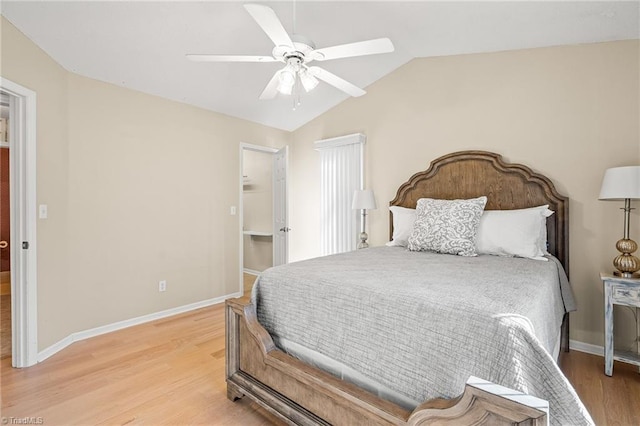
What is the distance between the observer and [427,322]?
125 centimetres

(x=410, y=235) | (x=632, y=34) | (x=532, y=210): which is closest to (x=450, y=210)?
(x=410, y=235)

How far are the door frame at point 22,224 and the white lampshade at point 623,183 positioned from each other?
13.6ft

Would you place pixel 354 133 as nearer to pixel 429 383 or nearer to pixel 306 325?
pixel 306 325

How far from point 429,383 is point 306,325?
2.16 ft

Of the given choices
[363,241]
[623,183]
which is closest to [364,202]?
[363,241]

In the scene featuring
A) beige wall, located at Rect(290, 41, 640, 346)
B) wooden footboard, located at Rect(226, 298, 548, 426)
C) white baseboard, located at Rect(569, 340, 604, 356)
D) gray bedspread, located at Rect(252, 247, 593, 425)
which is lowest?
white baseboard, located at Rect(569, 340, 604, 356)

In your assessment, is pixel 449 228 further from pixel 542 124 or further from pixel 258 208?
pixel 258 208

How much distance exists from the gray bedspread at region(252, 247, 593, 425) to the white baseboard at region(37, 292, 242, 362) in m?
1.90

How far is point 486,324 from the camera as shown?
112 centimetres

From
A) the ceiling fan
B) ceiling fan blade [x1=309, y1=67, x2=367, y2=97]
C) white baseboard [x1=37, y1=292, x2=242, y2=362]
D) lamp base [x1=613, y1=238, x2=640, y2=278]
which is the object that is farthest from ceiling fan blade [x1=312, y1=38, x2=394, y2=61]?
Answer: white baseboard [x1=37, y1=292, x2=242, y2=362]

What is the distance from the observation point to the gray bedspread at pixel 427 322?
41.2 inches

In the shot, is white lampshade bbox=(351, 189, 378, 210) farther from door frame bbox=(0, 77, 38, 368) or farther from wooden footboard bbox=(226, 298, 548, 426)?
door frame bbox=(0, 77, 38, 368)

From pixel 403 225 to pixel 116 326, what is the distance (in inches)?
115

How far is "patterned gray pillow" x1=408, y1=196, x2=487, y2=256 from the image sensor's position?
2520 millimetres
